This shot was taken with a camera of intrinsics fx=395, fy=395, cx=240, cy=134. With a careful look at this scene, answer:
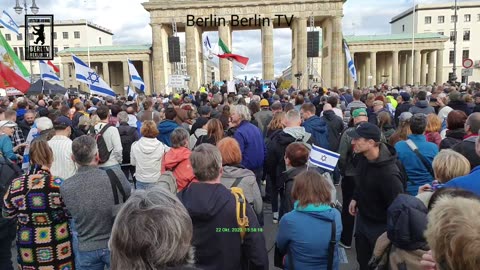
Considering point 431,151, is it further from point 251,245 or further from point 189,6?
point 189,6

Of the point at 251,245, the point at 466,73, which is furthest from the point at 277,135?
the point at 466,73

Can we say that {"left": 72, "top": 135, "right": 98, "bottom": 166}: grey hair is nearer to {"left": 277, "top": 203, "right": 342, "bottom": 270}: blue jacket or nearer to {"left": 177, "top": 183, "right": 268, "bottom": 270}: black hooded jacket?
{"left": 177, "top": 183, "right": 268, "bottom": 270}: black hooded jacket

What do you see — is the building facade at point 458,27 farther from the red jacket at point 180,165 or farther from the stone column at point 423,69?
the red jacket at point 180,165

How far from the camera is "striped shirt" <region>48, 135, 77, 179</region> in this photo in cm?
548

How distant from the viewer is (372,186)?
397 cm

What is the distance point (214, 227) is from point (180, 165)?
201cm

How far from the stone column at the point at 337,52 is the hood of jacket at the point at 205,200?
1897 inches

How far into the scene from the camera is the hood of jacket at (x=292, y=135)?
6062 mm

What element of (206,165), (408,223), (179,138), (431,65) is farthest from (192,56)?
(408,223)

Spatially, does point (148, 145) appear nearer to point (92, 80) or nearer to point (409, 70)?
point (92, 80)

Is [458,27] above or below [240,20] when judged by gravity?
above

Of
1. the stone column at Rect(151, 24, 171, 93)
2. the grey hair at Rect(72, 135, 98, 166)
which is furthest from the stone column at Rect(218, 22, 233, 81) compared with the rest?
the grey hair at Rect(72, 135, 98, 166)

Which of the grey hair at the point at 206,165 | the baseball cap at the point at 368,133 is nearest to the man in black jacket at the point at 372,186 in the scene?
the baseball cap at the point at 368,133

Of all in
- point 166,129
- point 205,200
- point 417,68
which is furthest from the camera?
point 417,68
